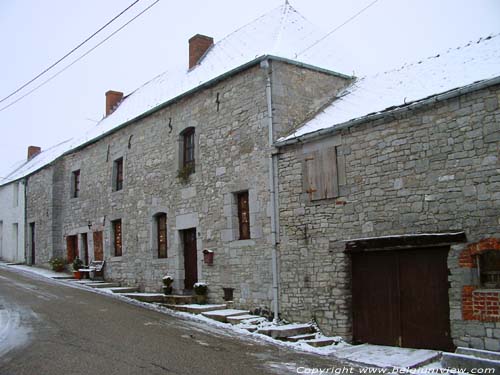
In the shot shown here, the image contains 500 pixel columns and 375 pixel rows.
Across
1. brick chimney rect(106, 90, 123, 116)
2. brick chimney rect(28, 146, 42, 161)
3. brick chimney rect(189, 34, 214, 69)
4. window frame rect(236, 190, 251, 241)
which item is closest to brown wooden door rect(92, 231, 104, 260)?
brick chimney rect(106, 90, 123, 116)

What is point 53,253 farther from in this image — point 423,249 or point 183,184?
point 423,249

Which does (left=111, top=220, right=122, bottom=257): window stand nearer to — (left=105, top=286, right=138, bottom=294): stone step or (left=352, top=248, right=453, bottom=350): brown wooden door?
(left=105, top=286, right=138, bottom=294): stone step

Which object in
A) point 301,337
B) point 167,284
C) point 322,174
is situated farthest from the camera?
point 167,284

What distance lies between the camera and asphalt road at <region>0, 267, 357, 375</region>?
7703mm

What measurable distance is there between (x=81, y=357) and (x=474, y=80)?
313 inches

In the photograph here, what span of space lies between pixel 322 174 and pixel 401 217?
2067mm

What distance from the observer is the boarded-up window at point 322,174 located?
36.4 ft

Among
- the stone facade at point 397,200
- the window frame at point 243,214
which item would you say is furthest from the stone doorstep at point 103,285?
the stone facade at point 397,200

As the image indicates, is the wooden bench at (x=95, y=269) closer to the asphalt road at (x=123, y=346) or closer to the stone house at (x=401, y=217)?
the asphalt road at (x=123, y=346)

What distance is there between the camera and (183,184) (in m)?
15.4

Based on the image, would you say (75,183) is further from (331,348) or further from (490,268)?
(490,268)

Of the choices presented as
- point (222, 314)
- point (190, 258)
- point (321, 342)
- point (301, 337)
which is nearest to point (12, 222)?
point (190, 258)

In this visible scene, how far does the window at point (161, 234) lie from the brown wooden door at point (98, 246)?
382 centimetres

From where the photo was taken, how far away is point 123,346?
9.08 metres
